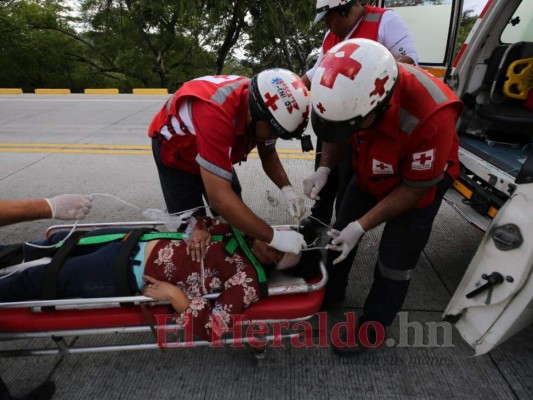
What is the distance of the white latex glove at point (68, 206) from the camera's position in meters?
1.66

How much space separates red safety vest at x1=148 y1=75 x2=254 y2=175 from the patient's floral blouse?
0.50m

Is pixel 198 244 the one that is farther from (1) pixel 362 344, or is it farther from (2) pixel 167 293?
(1) pixel 362 344

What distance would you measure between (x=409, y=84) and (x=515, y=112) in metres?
1.95

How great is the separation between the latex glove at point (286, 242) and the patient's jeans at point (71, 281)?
0.83 meters

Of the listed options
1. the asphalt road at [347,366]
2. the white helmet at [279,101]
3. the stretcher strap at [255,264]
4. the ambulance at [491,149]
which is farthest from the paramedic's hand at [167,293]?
the ambulance at [491,149]

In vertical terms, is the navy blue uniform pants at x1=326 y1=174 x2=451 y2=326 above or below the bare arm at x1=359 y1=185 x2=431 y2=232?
below

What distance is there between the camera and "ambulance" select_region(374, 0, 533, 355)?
1.50 meters

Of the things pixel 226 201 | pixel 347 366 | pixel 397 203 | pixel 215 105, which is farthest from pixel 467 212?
pixel 215 105

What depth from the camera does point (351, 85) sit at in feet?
4.27

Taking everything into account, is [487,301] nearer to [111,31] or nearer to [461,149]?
[461,149]

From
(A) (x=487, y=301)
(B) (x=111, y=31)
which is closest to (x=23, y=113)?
(A) (x=487, y=301)

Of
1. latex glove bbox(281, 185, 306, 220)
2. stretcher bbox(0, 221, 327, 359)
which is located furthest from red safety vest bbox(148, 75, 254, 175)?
stretcher bbox(0, 221, 327, 359)

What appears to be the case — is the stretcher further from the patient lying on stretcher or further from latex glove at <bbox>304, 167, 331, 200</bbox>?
latex glove at <bbox>304, 167, 331, 200</bbox>

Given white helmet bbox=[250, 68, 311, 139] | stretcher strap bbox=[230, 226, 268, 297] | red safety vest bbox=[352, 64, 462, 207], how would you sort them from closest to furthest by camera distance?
1. red safety vest bbox=[352, 64, 462, 207]
2. white helmet bbox=[250, 68, 311, 139]
3. stretcher strap bbox=[230, 226, 268, 297]
